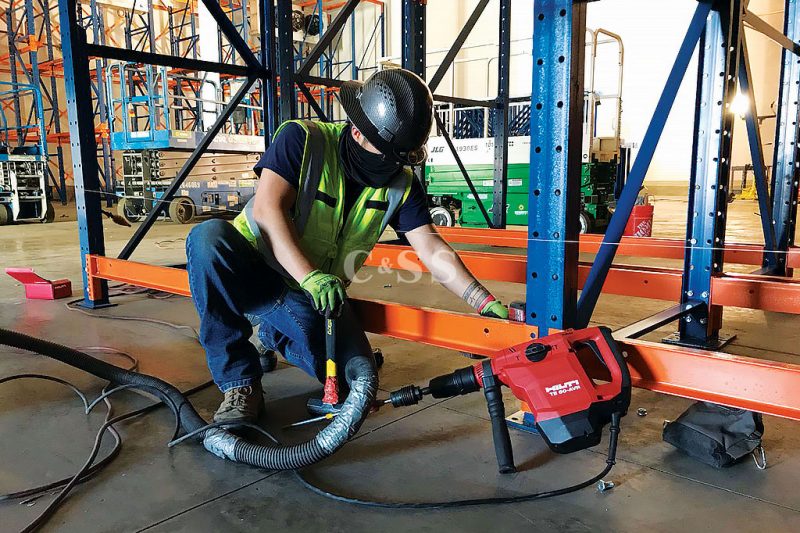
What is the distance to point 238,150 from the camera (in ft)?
33.1

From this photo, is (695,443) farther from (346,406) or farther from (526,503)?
(346,406)

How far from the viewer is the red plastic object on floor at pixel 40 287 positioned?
447cm

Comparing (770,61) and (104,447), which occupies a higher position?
(770,61)

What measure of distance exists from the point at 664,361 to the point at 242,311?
1.47 m

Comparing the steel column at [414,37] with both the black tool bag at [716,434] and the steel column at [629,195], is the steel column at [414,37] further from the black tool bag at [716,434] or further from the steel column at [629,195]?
the black tool bag at [716,434]

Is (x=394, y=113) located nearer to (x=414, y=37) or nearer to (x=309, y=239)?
(x=309, y=239)

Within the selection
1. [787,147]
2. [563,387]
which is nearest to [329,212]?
[563,387]

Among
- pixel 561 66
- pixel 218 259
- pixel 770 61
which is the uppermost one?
pixel 770 61

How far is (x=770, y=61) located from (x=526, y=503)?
16.6m

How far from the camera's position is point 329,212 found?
227 cm

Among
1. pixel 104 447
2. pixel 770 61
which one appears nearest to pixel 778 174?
pixel 104 447

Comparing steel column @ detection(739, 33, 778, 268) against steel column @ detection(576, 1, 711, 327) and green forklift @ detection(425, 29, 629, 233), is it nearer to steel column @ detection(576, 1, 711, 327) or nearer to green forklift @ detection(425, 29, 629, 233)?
steel column @ detection(576, 1, 711, 327)

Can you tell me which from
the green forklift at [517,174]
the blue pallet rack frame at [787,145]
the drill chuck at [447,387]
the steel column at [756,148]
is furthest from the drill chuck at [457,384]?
the green forklift at [517,174]

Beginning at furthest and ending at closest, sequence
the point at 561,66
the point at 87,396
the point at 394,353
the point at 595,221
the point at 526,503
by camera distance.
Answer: the point at 595,221, the point at 394,353, the point at 87,396, the point at 561,66, the point at 526,503
